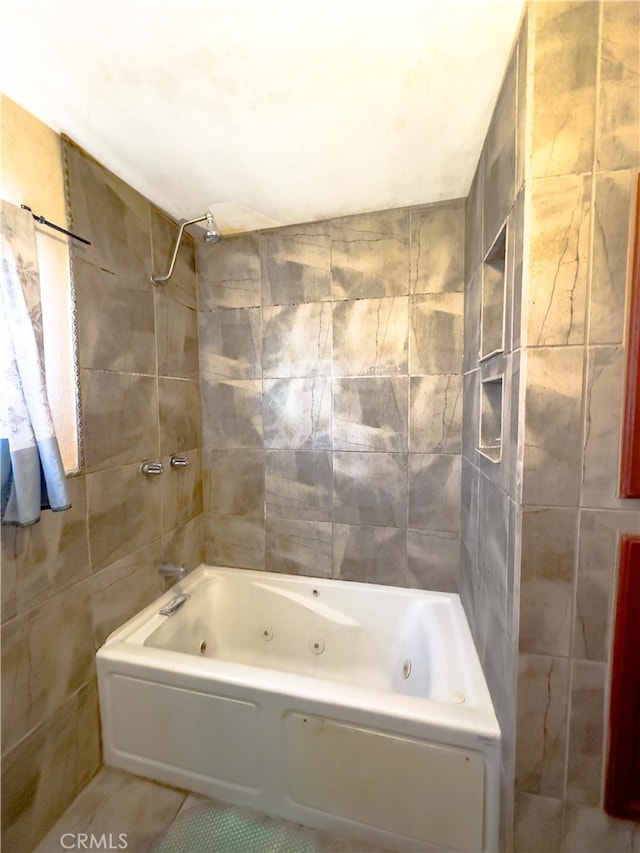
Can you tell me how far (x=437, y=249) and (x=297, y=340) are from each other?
0.77m

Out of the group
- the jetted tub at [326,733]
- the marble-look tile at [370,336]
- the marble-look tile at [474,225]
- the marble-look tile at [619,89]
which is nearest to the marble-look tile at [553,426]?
the marble-look tile at [619,89]

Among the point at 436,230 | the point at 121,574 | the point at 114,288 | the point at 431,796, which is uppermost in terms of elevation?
the point at 436,230

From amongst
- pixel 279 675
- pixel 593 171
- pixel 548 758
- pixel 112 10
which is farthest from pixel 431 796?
pixel 112 10

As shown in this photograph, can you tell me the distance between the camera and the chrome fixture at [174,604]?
57.5 inches

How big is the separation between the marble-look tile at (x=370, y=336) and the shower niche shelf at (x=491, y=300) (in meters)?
0.43

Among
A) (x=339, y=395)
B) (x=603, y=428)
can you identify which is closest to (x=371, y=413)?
(x=339, y=395)

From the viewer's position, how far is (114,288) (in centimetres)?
131

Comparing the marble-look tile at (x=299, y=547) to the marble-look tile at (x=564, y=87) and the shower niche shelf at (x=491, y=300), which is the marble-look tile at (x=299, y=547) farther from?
the marble-look tile at (x=564, y=87)

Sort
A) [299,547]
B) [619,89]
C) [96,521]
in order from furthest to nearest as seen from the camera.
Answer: [299,547] → [96,521] → [619,89]

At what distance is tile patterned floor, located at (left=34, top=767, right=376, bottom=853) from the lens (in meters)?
1.03

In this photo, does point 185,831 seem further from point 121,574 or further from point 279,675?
point 121,574

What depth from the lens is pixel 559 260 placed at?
0.75 metres

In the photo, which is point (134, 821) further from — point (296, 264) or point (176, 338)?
point (296, 264)

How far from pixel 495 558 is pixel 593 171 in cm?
99
